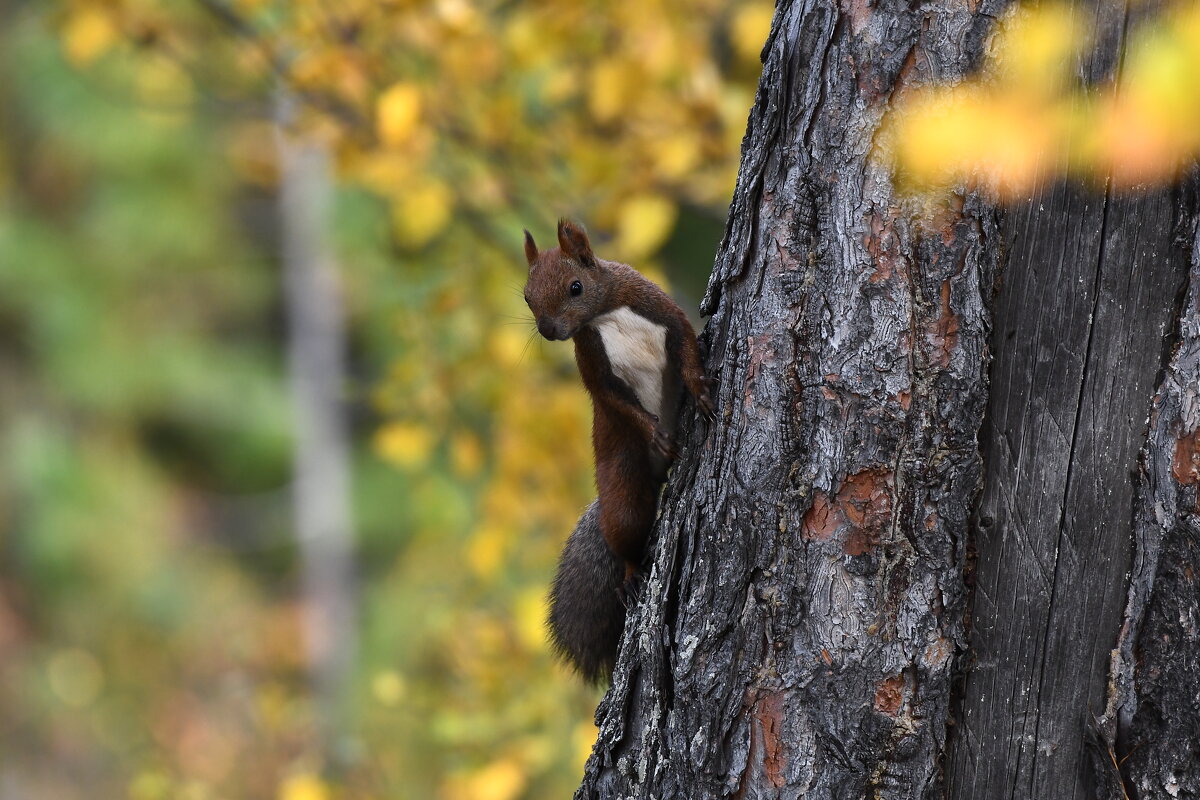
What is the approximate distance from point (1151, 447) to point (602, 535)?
100 cm

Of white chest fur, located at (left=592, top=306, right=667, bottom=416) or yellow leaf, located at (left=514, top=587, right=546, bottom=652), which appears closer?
white chest fur, located at (left=592, top=306, right=667, bottom=416)

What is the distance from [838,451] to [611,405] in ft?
1.85

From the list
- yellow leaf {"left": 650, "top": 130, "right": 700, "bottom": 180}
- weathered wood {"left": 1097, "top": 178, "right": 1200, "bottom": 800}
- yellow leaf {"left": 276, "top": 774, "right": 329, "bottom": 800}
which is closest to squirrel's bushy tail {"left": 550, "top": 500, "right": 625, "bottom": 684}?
weathered wood {"left": 1097, "top": 178, "right": 1200, "bottom": 800}

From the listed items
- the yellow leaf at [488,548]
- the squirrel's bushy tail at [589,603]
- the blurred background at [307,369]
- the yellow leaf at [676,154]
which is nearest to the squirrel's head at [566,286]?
the squirrel's bushy tail at [589,603]

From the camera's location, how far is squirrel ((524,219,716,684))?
2.01 m

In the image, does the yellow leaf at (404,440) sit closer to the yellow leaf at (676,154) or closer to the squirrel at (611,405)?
the yellow leaf at (676,154)

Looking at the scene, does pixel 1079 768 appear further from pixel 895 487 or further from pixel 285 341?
pixel 285 341

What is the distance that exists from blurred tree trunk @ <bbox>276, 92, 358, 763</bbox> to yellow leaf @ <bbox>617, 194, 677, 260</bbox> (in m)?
7.56

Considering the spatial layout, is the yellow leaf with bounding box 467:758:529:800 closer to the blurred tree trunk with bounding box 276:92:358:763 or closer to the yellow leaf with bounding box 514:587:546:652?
the yellow leaf with bounding box 514:587:546:652

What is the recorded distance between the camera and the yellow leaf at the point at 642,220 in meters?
3.21

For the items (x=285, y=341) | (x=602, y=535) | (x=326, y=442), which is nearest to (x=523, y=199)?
(x=602, y=535)

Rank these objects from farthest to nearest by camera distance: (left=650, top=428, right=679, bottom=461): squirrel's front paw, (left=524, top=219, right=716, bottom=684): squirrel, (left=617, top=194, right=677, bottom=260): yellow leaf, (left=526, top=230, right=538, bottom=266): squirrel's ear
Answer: (left=617, top=194, right=677, bottom=260): yellow leaf < (left=526, top=230, right=538, bottom=266): squirrel's ear < (left=524, top=219, right=716, bottom=684): squirrel < (left=650, top=428, right=679, bottom=461): squirrel's front paw

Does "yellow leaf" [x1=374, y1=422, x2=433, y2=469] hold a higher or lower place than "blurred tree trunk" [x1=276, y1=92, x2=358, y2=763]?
lower

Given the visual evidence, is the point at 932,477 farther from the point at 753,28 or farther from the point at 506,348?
the point at 506,348
